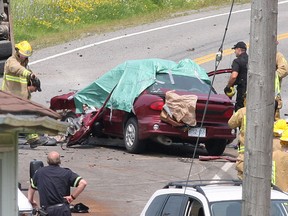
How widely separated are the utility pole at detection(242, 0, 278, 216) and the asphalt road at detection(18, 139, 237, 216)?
6.05 meters

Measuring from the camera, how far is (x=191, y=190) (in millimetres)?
10828

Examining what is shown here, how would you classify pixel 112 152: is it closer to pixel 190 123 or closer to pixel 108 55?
pixel 190 123

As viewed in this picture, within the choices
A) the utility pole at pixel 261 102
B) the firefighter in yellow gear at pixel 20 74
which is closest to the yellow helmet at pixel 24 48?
the firefighter in yellow gear at pixel 20 74

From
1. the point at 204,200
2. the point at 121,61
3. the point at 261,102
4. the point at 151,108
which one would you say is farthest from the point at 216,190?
the point at 121,61

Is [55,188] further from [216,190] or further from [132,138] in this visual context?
[132,138]

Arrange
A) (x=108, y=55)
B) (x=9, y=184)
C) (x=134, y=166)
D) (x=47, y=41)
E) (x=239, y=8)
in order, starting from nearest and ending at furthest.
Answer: (x=9, y=184)
(x=134, y=166)
(x=108, y=55)
(x=47, y=41)
(x=239, y=8)

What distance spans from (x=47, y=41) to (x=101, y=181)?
1378 centimetres

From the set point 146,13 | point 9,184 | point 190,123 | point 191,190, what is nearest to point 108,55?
point 146,13

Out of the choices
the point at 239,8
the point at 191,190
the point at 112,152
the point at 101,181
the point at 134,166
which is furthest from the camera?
the point at 239,8

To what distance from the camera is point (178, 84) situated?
60.1 ft

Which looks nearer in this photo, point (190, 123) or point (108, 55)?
point (190, 123)

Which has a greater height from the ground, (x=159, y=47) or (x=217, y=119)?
(x=159, y=47)

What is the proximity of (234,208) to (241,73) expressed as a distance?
843cm

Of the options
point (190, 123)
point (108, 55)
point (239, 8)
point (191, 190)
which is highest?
point (239, 8)
